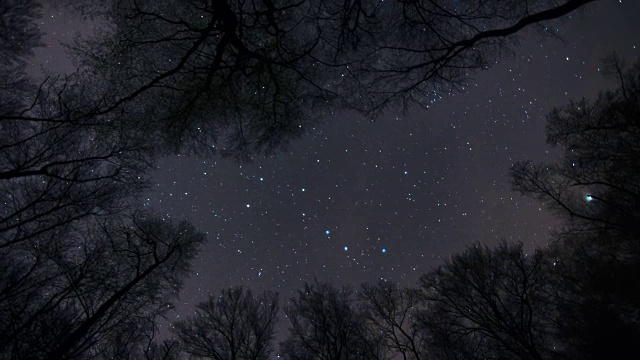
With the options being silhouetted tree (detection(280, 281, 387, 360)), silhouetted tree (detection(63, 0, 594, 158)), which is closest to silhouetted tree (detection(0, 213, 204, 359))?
silhouetted tree (detection(63, 0, 594, 158))

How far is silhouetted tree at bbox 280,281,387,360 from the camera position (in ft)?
34.4

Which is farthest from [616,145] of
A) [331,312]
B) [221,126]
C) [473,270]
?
[331,312]

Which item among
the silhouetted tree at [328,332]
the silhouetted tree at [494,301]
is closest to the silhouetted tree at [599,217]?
the silhouetted tree at [494,301]

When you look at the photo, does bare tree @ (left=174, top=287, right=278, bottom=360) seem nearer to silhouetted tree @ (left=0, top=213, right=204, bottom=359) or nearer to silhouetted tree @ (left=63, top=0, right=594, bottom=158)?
silhouetted tree @ (left=0, top=213, right=204, bottom=359)

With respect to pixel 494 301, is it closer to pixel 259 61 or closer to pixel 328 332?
pixel 328 332

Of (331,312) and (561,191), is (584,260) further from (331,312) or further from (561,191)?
(331,312)

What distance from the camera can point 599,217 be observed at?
6.76m

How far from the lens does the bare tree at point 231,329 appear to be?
10.4m

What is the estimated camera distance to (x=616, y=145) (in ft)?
19.3

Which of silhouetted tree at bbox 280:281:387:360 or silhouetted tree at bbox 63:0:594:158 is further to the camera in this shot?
silhouetted tree at bbox 280:281:387:360

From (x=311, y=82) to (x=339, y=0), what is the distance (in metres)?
1.27

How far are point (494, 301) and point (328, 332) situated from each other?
16.1 ft

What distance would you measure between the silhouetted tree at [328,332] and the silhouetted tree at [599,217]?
5.37m

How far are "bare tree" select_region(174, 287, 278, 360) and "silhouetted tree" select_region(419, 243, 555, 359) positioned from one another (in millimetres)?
4961
